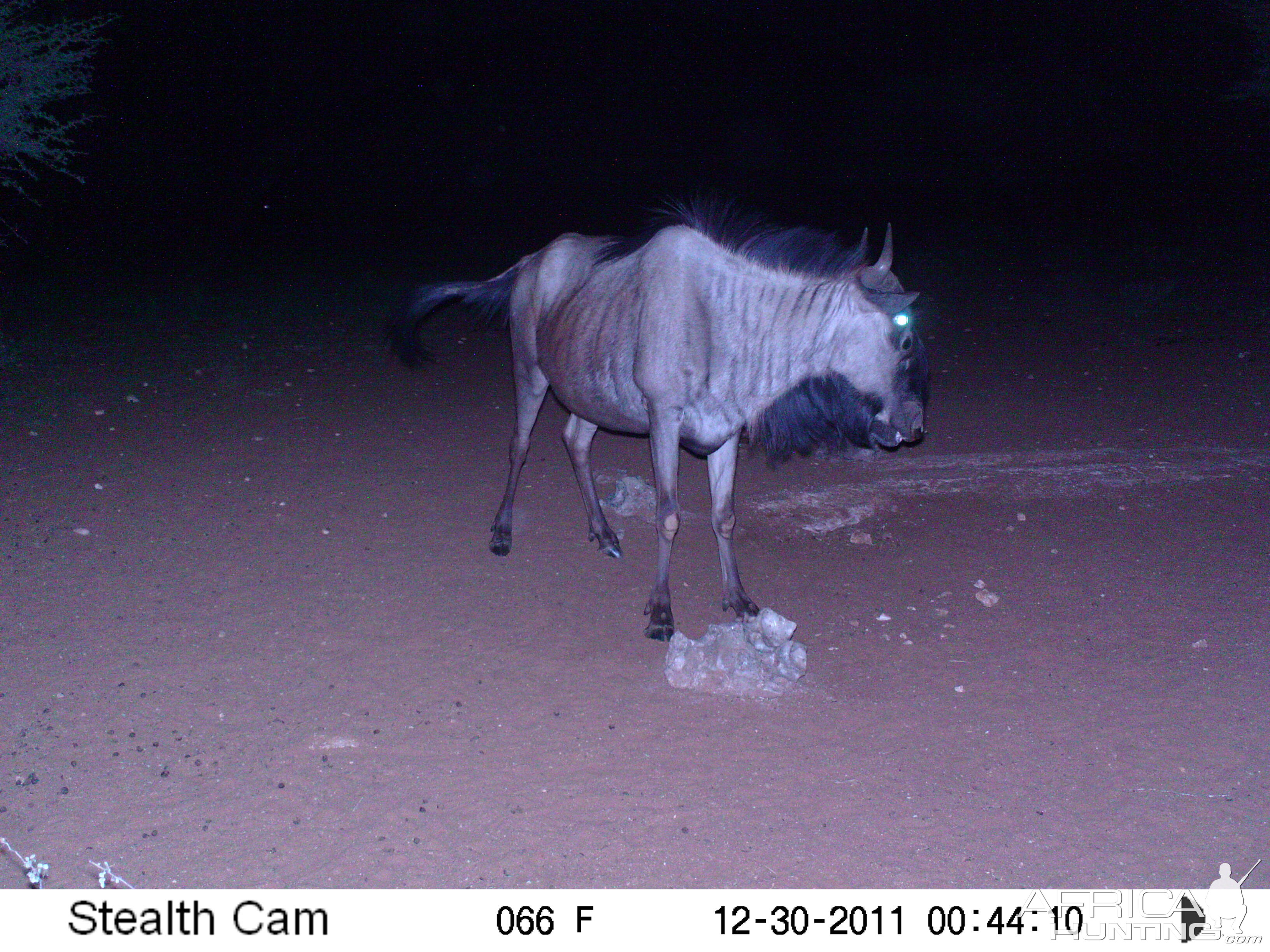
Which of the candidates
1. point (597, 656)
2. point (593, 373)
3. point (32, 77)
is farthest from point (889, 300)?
point (32, 77)

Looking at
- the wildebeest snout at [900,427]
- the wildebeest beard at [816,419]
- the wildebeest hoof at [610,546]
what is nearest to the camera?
the wildebeest snout at [900,427]

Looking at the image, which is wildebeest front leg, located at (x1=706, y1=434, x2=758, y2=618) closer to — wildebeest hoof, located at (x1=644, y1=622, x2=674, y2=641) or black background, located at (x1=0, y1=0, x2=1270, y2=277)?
wildebeest hoof, located at (x1=644, y1=622, x2=674, y2=641)

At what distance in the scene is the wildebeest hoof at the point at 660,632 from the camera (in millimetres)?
5242

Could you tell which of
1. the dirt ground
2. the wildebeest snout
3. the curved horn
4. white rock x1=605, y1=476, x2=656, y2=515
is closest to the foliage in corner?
the dirt ground

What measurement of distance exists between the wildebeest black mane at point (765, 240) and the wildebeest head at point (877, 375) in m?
0.14

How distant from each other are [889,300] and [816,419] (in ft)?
2.70

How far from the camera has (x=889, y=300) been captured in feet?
15.9

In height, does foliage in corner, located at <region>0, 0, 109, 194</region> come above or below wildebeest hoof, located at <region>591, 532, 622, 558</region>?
above

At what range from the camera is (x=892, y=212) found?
22047mm

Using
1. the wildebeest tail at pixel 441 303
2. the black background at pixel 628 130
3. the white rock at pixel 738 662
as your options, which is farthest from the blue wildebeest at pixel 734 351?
the black background at pixel 628 130

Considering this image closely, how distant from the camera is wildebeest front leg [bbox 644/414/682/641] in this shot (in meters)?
5.23

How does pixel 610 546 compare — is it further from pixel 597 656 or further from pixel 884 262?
pixel 884 262

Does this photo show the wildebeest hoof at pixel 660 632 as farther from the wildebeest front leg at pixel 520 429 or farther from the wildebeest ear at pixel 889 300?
the wildebeest ear at pixel 889 300
